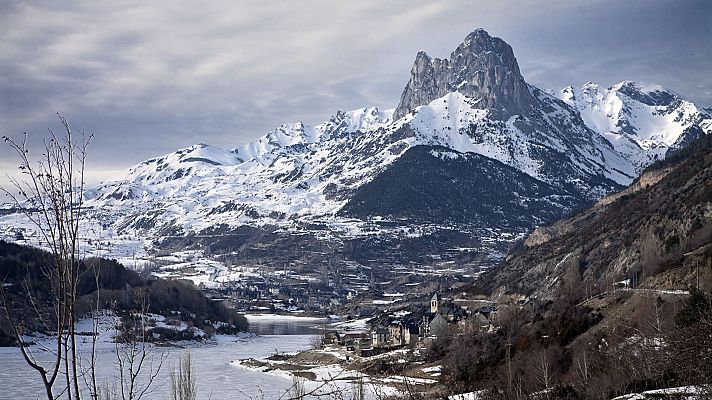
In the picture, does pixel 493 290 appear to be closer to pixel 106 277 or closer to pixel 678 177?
pixel 678 177

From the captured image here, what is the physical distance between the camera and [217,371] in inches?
2452

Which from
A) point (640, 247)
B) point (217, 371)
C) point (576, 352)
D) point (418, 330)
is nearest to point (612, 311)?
point (576, 352)

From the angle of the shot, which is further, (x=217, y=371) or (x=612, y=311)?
(x=217, y=371)

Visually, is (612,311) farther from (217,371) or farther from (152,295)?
(152,295)

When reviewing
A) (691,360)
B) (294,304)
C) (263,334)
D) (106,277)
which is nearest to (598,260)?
(263,334)

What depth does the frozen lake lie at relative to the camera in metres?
46.0

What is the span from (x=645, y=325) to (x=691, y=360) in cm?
2641

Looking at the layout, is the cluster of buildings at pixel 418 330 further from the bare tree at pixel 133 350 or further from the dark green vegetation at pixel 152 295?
the bare tree at pixel 133 350

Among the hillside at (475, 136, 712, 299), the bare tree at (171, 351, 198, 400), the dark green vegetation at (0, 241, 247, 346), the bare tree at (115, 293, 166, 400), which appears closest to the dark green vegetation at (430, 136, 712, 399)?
the hillside at (475, 136, 712, 299)

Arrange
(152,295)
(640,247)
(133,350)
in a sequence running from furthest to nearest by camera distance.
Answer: (152,295) < (640,247) < (133,350)

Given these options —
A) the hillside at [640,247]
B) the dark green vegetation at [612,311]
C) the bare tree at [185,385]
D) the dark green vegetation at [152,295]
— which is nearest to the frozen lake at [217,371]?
the bare tree at [185,385]

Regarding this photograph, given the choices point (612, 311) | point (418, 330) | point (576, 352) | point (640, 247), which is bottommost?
point (418, 330)

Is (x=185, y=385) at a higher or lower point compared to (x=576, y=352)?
lower

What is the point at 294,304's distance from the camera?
556ft
